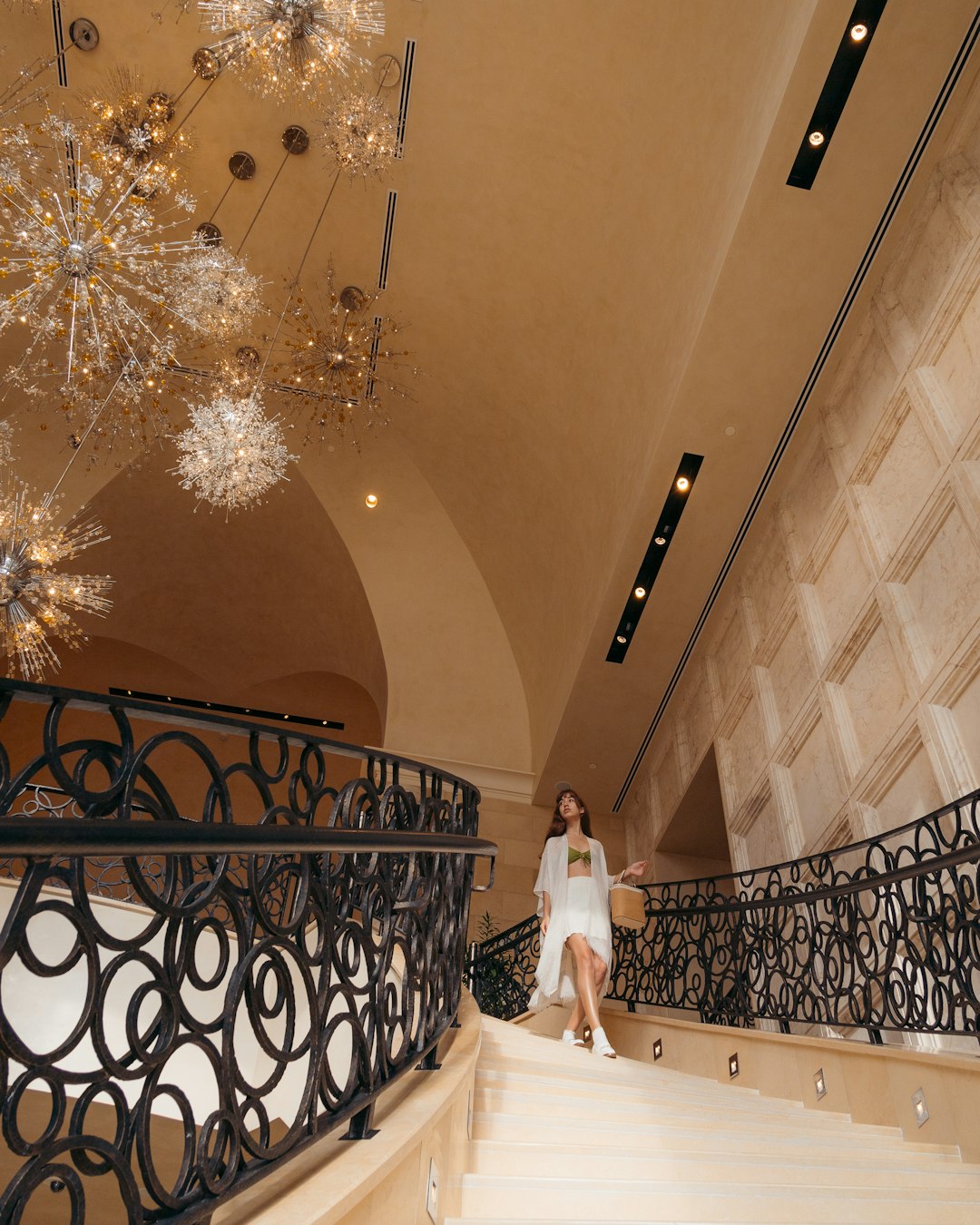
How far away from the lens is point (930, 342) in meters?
6.73

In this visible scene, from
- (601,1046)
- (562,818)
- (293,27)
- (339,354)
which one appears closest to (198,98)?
(339,354)

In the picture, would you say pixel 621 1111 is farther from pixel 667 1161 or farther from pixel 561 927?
pixel 561 927

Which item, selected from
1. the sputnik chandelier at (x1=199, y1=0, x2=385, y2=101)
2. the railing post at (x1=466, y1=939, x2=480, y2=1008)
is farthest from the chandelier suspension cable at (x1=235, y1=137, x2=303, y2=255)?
the railing post at (x1=466, y1=939, x2=480, y2=1008)

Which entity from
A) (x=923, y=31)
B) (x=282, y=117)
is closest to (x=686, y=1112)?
(x=923, y=31)

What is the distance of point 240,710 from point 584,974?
1313 centimetres

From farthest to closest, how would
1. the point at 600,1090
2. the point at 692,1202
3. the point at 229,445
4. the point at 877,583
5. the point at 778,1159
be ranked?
the point at 229,445
the point at 877,583
the point at 600,1090
the point at 778,1159
the point at 692,1202

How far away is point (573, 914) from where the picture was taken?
6.31m

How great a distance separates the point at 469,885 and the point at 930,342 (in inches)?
208

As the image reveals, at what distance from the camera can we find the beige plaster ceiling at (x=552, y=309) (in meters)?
7.37

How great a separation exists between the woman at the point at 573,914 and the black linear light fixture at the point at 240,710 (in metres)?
11.6

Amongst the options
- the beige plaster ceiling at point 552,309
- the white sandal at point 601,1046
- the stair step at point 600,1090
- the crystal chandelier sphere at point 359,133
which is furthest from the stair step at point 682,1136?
the crystal chandelier sphere at point 359,133

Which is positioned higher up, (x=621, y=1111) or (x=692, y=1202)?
(x=621, y=1111)

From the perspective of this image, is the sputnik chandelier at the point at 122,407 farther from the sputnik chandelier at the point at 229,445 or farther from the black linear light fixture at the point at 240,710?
the black linear light fixture at the point at 240,710

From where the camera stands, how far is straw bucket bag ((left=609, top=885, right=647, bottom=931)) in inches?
261
